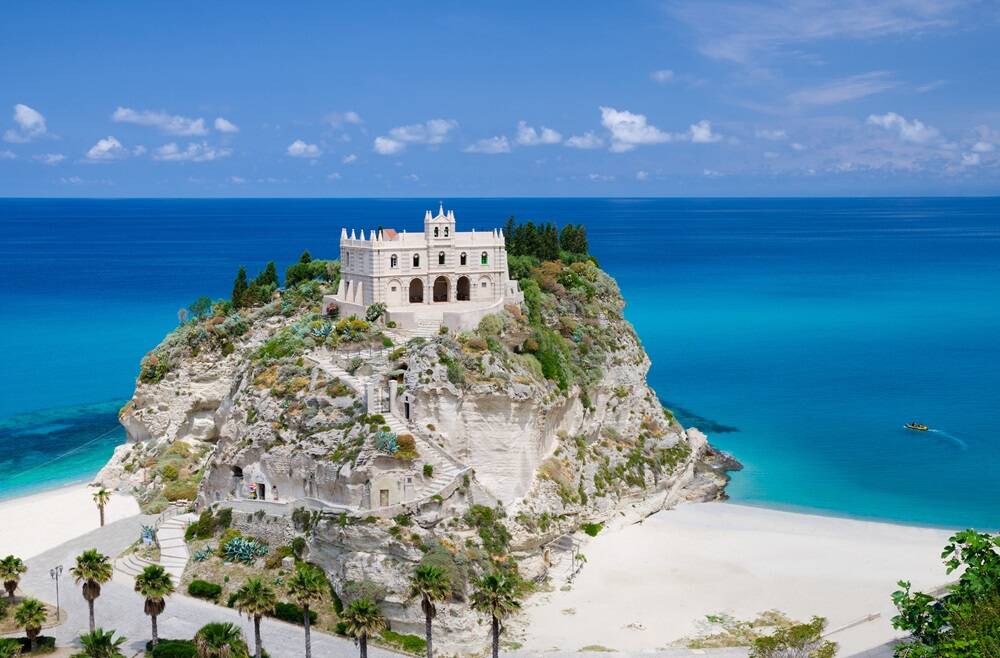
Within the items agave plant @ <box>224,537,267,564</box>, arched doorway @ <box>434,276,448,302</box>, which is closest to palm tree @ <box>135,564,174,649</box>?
agave plant @ <box>224,537,267,564</box>

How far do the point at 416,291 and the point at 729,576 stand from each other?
90.9 ft

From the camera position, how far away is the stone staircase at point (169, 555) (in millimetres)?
54344

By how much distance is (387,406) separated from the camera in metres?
55.3

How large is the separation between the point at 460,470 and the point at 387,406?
18.3ft

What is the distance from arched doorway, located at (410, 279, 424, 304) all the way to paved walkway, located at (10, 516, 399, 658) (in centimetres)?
2509

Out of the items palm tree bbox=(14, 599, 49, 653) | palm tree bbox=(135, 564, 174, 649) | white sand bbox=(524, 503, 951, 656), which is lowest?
white sand bbox=(524, 503, 951, 656)

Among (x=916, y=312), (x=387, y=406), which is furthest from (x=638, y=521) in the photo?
(x=916, y=312)

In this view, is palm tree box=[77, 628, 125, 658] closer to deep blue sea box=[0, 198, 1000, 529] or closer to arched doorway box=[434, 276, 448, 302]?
arched doorway box=[434, 276, 448, 302]

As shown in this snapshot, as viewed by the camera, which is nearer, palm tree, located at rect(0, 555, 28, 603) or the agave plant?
palm tree, located at rect(0, 555, 28, 603)

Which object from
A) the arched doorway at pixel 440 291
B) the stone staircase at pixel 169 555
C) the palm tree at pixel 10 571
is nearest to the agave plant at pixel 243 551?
the stone staircase at pixel 169 555

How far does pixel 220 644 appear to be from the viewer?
39.6 meters

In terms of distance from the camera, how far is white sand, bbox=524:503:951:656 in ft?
163

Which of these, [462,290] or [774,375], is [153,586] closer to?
[462,290]

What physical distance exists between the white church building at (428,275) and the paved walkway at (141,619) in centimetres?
2101
